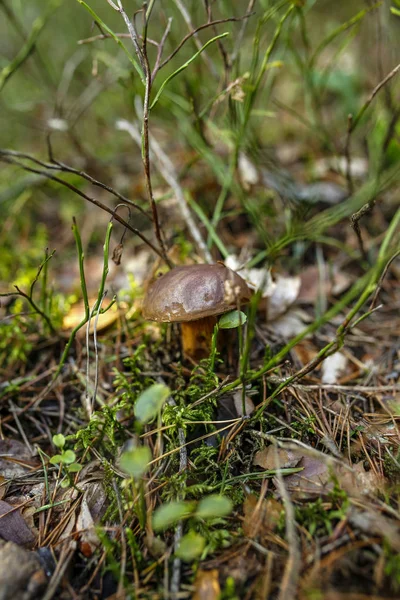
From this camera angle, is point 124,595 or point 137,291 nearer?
point 124,595

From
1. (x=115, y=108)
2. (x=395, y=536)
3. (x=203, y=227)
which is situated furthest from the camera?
(x=115, y=108)

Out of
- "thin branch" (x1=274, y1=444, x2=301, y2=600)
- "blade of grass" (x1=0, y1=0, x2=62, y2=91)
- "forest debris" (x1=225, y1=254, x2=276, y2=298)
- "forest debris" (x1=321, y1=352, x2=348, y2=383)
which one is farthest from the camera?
"blade of grass" (x1=0, y1=0, x2=62, y2=91)

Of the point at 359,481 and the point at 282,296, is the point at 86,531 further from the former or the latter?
the point at 282,296

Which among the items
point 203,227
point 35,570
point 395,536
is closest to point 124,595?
point 35,570

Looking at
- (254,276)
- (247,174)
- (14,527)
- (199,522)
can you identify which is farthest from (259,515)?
(247,174)

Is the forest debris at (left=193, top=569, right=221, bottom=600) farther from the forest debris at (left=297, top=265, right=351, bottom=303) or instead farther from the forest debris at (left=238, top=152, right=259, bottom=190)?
the forest debris at (left=238, top=152, right=259, bottom=190)

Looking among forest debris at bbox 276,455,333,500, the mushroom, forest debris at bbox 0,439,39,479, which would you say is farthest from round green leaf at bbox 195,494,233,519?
forest debris at bbox 0,439,39,479

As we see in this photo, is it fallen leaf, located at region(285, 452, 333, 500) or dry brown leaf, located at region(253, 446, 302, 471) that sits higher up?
dry brown leaf, located at region(253, 446, 302, 471)

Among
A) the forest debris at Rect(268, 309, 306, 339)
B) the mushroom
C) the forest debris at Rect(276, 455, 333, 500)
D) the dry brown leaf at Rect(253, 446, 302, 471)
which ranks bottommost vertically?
the forest debris at Rect(276, 455, 333, 500)

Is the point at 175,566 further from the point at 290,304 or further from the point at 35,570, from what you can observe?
the point at 290,304
